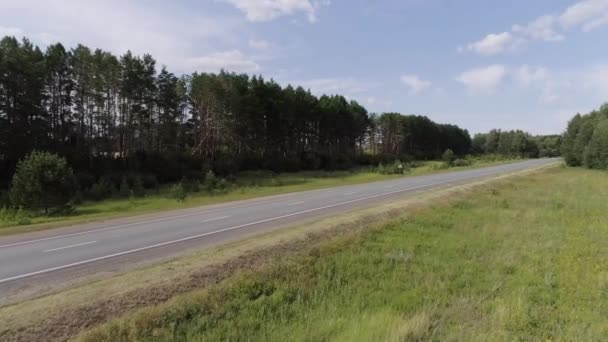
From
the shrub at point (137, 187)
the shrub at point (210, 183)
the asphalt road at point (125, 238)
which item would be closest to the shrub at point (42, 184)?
the asphalt road at point (125, 238)

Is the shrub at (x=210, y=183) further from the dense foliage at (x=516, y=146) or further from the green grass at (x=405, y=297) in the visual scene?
the dense foliage at (x=516, y=146)

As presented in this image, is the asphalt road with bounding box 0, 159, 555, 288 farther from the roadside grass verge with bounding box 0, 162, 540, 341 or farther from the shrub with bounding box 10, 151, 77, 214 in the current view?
the shrub with bounding box 10, 151, 77, 214

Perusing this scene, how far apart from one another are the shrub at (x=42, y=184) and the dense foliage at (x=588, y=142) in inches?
3048

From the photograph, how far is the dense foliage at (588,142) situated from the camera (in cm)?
6771

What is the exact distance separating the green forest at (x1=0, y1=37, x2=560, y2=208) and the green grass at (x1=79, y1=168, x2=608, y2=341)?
2120 centimetres

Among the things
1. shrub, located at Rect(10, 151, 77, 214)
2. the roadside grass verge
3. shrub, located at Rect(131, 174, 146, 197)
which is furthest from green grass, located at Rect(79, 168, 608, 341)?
shrub, located at Rect(131, 174, 146, 197)

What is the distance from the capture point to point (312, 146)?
8100cm

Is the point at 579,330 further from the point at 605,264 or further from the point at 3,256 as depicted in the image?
the point at 3,256

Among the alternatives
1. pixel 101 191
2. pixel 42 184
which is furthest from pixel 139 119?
pixel 42 184

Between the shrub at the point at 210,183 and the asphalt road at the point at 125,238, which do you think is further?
the shrub at the point at 210,183

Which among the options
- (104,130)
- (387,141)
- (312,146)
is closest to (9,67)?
(104,130)

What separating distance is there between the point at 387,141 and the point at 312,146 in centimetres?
4439

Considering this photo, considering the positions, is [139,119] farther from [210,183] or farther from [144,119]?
[210,183]

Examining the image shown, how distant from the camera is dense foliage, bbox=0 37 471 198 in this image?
3778 cm
